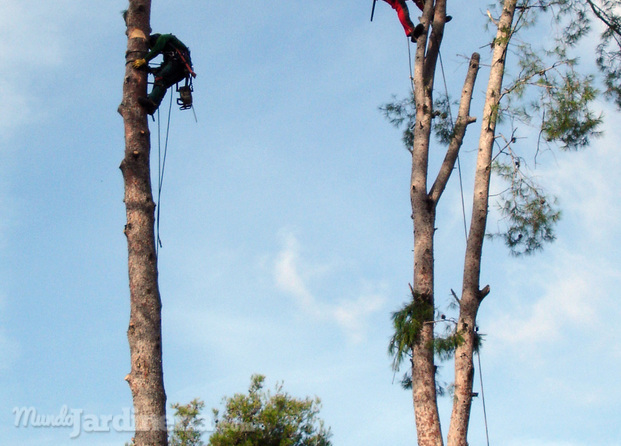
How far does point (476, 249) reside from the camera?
6.70 m

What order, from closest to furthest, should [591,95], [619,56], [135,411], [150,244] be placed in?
[135,411]
[150,244]
[591,95]
[619,56]

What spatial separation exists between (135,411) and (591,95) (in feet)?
17.8

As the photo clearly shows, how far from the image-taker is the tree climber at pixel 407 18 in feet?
25.3

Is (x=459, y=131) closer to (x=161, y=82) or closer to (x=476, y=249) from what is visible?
(x=476, y=249)

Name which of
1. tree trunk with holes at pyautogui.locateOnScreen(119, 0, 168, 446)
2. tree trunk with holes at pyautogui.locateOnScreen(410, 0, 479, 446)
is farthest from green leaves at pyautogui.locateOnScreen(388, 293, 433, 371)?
tree trunk with holes at pyautogui.locateOnScreen(119, 0, 168, 446)

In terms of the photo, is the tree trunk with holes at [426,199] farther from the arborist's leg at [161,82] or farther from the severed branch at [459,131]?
the arborist's leg at [161,82]

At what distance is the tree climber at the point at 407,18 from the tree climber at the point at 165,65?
2.68 m

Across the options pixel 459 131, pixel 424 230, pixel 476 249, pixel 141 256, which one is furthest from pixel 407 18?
pixel 141 256

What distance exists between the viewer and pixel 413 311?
6398mm

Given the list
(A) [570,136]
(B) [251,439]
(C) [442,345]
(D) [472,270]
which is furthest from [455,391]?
(B) [251,439]

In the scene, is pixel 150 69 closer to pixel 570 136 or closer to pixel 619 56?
pixel 570 136

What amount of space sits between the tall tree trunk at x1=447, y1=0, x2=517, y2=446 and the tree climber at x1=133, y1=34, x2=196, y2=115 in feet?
9.63

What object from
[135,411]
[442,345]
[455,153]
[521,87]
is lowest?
[135,411]

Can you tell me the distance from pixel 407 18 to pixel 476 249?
294 cm
